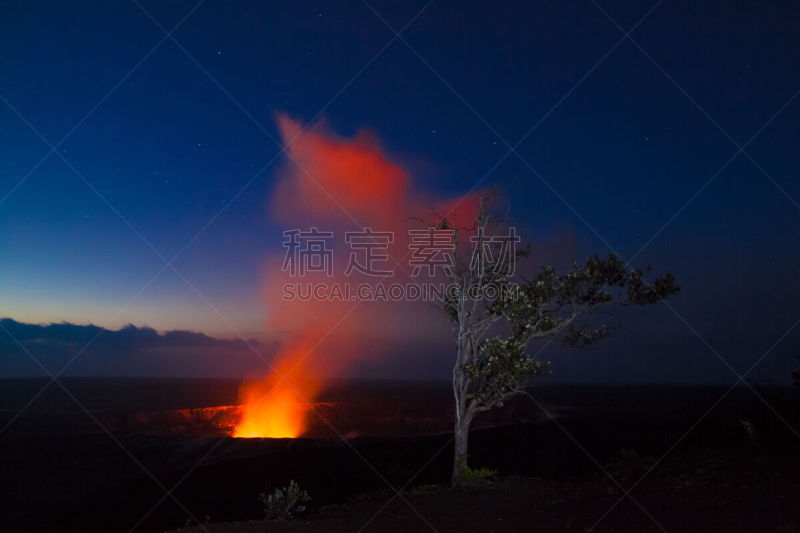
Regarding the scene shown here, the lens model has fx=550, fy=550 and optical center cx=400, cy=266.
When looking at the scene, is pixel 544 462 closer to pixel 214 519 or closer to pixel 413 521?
pixel 214 519

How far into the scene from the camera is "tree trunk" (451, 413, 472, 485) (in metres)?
14.0

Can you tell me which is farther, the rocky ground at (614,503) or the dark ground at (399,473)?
the dark ground at (399,473)

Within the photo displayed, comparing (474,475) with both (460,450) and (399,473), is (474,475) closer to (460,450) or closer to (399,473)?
(460,450)

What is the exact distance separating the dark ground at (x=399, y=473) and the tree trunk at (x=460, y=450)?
55 centimetres

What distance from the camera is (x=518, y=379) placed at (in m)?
13.8

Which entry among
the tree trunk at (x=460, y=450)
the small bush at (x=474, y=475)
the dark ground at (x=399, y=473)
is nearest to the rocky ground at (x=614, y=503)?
the dark ground at (x=399, y=473)

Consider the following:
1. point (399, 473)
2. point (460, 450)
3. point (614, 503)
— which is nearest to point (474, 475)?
point (460, 450)

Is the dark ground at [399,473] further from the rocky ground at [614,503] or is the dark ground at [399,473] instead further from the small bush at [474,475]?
the small bush at [474,475]

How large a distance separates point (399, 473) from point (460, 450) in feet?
37.0

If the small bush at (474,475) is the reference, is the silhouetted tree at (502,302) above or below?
above

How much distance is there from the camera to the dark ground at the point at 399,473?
32.0 ft

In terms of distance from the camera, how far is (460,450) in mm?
14227

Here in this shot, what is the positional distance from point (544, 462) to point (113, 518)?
1785cm

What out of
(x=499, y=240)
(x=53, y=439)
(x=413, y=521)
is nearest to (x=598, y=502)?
(x=413, y=521)
